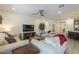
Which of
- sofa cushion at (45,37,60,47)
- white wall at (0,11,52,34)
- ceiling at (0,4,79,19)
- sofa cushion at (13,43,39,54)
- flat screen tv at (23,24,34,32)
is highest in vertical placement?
ceiling at (0,4,79,19)

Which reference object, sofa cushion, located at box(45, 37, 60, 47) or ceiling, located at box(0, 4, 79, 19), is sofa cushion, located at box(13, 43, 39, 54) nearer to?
sofa cushion, located at box(45, 37, 60, 47)

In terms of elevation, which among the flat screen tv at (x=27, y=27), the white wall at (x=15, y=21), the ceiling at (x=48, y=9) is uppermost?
the ceiling at (x=48, y=9)

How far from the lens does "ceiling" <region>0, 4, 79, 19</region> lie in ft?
6.93

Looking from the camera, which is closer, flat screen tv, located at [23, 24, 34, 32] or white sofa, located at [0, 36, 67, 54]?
white sofa, located at [0, 36, 67, 54]

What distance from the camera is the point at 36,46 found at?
222 cm

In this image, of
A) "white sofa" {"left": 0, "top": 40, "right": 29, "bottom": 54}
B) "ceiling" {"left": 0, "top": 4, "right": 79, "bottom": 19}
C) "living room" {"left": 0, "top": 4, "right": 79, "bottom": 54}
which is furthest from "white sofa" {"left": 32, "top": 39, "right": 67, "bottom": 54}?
"ceiling" {"left": 0, "top": 4, "right": 79, "bottom": 19}

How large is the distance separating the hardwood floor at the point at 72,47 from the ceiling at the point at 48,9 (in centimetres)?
53

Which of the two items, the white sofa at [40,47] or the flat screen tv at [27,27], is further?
the flat screen tv at [27,27]

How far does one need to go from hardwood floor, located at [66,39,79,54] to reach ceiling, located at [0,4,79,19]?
0.53 m

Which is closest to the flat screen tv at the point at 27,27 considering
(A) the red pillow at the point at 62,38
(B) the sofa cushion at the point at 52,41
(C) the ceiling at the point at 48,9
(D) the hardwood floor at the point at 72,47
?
(C) the ceiling at the point at 48,9

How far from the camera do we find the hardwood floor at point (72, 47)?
6.97ft

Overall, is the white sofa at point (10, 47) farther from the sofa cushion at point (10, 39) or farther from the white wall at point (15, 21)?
the white wall at point (15, 21)

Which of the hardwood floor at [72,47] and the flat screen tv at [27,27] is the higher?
the flat screen tv at [27,27]
